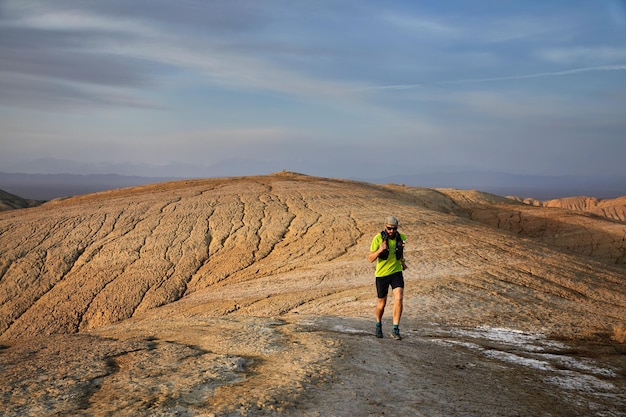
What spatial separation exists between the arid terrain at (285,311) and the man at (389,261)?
64 cm

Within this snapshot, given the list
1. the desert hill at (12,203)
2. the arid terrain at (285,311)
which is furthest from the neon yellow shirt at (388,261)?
the desert hill at (12,203)

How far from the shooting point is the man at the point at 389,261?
8930mm

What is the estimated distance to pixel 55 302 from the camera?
17406mm

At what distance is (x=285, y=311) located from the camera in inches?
541

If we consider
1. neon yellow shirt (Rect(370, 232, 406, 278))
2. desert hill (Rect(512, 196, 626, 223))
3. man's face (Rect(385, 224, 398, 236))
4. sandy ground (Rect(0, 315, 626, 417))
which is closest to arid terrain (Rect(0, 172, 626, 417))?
sandy ground (Rect(0, 315, 626, 417))

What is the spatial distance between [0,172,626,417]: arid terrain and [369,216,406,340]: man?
636 mm

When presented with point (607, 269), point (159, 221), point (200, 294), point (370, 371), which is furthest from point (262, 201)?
point (370, 371)

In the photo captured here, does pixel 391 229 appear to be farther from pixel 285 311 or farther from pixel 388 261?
pixel 285 311

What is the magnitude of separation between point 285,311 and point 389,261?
17.7 feet

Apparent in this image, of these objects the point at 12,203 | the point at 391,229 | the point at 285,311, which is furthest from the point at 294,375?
the point at 12,203

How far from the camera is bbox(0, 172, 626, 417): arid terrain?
6.14 metres

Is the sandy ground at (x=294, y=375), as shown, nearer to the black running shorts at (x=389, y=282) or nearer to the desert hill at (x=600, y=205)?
the black running shorts at (x=389, y=282)

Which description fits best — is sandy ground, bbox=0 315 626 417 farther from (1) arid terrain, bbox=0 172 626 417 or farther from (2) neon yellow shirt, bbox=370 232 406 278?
(2) neon yellow shirt, bbox=370 232 406 278

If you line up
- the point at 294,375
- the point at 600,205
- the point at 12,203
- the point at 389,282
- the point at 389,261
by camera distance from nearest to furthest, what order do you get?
the point at 294,375, the point at 389,261, the point at 389,282, the point at 12,203, the point at 600,205
